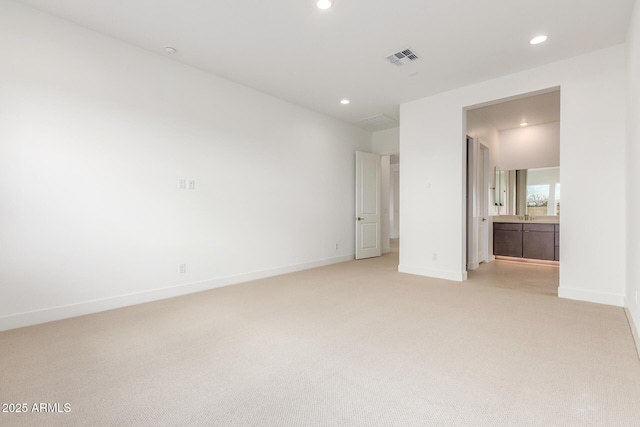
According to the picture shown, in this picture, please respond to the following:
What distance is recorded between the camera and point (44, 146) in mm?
2812

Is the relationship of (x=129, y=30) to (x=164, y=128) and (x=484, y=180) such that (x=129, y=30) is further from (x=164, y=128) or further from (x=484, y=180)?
(x=484, y=180)

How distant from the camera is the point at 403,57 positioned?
3.58 meters

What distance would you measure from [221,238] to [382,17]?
333 centimetres

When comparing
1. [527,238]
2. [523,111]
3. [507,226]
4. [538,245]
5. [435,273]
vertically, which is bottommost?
[435,273]

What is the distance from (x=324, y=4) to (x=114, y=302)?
3.76 metres

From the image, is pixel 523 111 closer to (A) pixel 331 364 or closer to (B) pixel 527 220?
(B) pixel 527 220

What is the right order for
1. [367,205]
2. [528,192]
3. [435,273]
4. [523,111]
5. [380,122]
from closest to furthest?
[435,273]
[523,111]
[380,122]
[528,192]
[367,205]

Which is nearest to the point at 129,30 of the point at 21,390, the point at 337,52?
the point at 337,52

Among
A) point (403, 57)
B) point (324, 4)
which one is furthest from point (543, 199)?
point (324, 4)

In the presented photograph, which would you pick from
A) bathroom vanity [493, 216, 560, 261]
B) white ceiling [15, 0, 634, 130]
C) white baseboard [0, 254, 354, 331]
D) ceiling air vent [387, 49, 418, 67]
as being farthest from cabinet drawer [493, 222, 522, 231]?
white baseboard [0, 254, 354, 331]

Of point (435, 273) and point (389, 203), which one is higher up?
point (389, 203)

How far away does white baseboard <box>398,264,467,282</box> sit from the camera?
14.8 ft

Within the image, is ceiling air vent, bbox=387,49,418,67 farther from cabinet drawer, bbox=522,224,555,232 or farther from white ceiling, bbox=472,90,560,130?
cabinet drawer, bbox=522,224,555,232

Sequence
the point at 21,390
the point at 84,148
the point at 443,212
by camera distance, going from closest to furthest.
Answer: the point at 21,390 < the point at 84,148 < the point at 443,212
